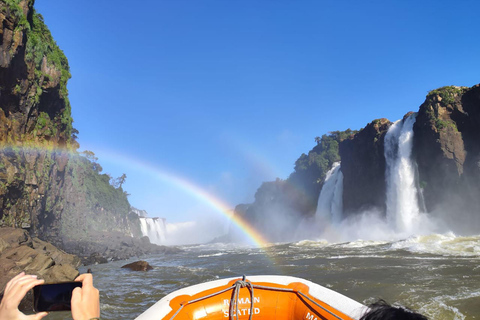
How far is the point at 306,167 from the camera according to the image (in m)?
61.8

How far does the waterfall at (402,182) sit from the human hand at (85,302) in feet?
97.1

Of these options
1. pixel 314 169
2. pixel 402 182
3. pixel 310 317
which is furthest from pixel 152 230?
pixel 310 317

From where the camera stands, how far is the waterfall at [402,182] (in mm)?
26203

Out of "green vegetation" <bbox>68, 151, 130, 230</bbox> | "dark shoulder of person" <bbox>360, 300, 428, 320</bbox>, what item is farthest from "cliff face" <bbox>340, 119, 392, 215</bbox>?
"green vegetation" <bbox>68, 151, 130, 230</bbox>

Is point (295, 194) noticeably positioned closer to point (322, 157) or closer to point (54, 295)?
point (322, 157)

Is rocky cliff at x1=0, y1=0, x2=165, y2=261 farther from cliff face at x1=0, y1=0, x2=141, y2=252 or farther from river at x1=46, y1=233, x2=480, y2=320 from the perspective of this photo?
river at x1=46, y1=233, x2=480, y2=320

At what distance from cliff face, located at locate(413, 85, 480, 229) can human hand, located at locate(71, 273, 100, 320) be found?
28.8 metres

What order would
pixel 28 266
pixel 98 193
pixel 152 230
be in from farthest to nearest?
1. pixel 152 230
2. pixel 98 193
3. pixel 28 266

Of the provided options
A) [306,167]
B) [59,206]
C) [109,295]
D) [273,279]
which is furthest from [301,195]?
[273,279]

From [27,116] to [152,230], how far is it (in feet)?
214

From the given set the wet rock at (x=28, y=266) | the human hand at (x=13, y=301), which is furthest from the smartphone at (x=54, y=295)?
the wet rock at (x=28, y=266)

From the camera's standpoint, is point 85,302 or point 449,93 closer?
point 85,302

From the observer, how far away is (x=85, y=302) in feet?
4.18

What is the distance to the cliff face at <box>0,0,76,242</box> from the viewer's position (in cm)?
1569
